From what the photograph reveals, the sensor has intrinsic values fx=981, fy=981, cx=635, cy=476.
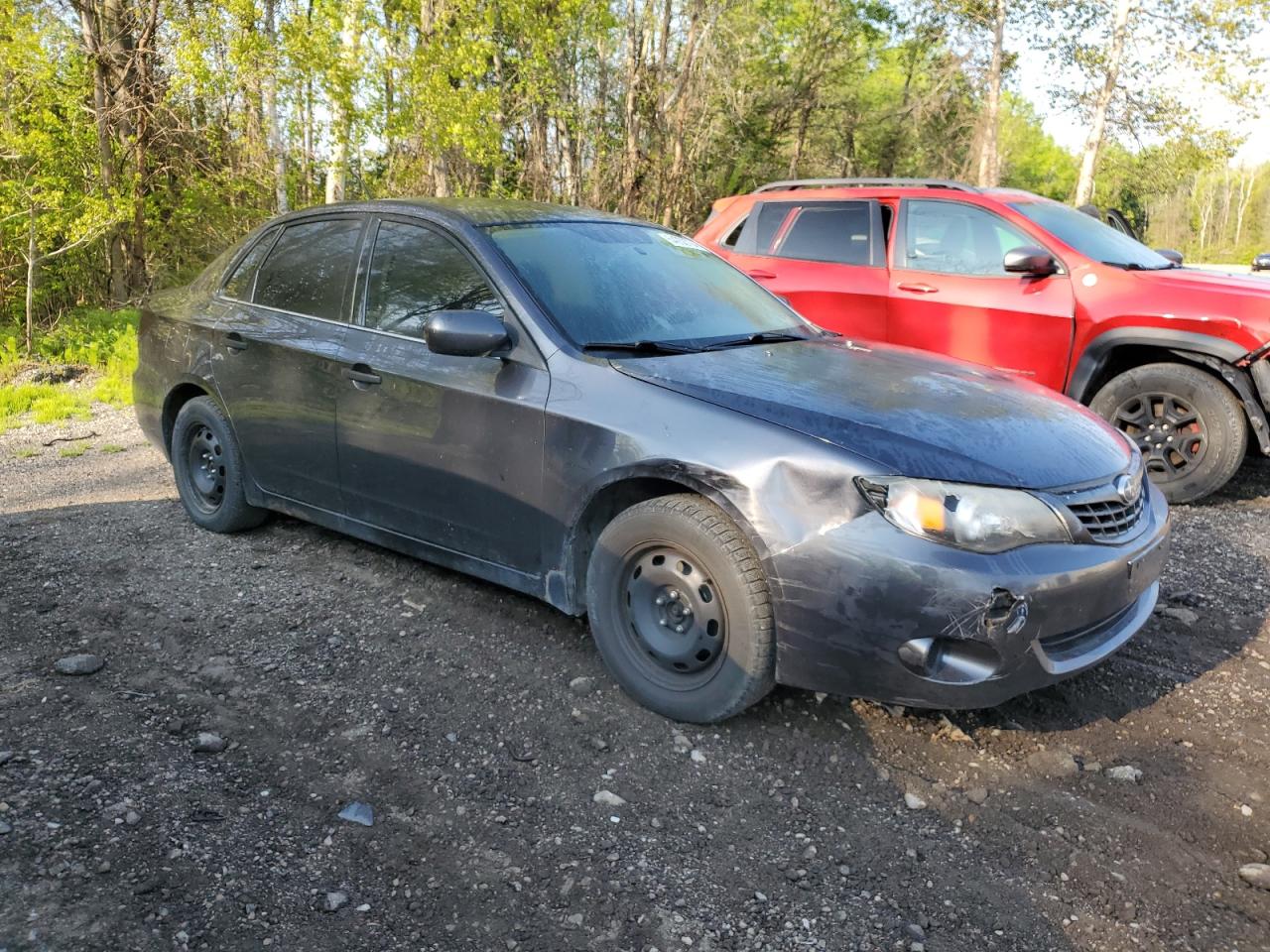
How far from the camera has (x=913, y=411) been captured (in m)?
3.22

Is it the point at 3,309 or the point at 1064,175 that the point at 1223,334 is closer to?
the point at 3,309

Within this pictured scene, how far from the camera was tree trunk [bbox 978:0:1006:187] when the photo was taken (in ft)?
86.6

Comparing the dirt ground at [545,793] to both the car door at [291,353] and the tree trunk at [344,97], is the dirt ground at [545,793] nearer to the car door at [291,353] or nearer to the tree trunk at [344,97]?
the car door at [291,353]

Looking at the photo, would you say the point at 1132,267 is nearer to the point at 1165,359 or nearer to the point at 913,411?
the point at 1165,359

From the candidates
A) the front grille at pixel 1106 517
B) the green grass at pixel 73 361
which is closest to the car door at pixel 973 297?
the front grille at pixel 1106 517

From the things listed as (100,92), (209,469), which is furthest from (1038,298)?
(100,92)

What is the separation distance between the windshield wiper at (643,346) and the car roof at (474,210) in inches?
33.8

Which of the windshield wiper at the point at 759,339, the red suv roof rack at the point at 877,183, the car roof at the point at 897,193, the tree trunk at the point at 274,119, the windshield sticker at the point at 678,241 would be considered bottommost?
the windshield wiper at the point at 759,339

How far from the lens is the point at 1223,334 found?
569 cm

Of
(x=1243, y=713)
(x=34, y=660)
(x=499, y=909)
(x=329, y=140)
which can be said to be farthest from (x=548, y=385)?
(x=329, y=140)

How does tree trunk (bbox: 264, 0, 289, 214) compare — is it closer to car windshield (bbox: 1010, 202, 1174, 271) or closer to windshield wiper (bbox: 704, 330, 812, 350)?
car windshield (bbox: 1010, 202, 1174, 271)

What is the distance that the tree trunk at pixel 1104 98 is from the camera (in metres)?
24.0

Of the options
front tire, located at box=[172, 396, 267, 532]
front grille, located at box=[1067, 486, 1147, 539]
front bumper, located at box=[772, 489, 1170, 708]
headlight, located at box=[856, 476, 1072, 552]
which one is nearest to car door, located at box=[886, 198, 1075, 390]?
front grille, located at box=[1067, 486, 1147, 539]

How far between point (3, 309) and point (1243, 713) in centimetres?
1491
